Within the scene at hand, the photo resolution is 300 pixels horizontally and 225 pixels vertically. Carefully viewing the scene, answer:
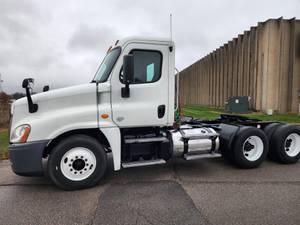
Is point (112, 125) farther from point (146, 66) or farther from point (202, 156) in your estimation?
point (202, 156)

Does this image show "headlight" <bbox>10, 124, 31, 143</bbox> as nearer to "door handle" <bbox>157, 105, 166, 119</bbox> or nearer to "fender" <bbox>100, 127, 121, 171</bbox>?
"fender" <bbox>100, 127, 121, 171</bbox>

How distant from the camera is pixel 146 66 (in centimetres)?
419

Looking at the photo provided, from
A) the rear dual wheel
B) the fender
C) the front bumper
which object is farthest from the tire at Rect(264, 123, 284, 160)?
the front bumper

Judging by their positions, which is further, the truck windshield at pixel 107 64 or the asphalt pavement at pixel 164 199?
the truck windshield at pixel 107 64

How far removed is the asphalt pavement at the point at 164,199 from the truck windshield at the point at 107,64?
81.5 inches

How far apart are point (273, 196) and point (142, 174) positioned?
2.47 meters

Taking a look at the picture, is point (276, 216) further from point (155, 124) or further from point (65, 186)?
point (65, 186)

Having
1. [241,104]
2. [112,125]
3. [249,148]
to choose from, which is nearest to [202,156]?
[249,148]

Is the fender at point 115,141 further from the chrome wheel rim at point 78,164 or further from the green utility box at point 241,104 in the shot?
the green utility box at point 241,104

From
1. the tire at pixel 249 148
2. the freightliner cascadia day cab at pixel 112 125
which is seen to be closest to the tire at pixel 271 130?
the tire at pixel 249 148

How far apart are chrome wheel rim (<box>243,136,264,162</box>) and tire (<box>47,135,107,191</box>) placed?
3.27 meters

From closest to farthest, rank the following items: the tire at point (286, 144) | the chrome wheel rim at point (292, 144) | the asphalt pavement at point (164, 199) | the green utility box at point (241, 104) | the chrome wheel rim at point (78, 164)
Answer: the asphalt pavement at point (164, 199), the chrome wheel rim at point (78, 164), the tire at point (286, 144), the chrome wheel rim at point (292, 144), the green utility box at point (241, 104)

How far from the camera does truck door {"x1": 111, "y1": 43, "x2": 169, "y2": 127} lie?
4.01 metres

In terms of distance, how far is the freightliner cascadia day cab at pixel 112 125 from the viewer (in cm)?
368
